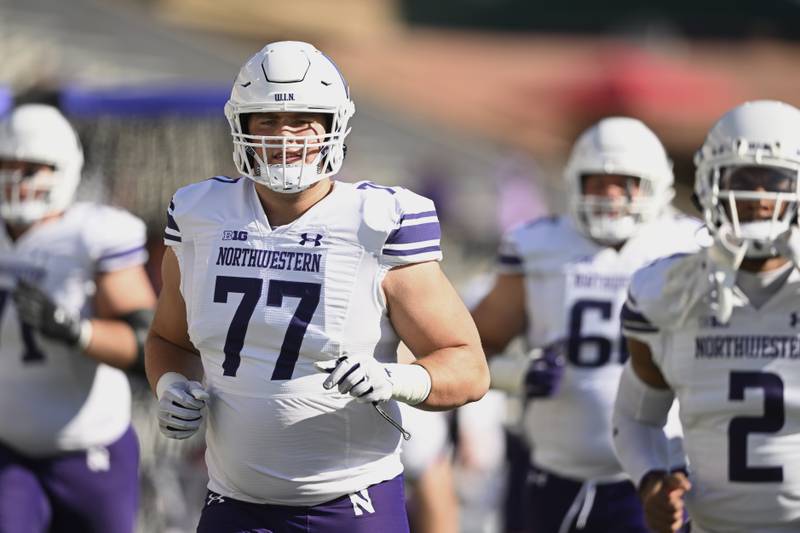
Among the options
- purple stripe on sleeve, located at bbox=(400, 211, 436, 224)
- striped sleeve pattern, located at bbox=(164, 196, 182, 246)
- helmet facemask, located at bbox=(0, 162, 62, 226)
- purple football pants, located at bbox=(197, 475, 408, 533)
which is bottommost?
purple football pants, located at bbox=(197, 475, 408, 533)

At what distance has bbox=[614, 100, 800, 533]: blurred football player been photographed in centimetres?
376

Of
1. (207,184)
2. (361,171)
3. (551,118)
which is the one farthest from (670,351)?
(551,118)

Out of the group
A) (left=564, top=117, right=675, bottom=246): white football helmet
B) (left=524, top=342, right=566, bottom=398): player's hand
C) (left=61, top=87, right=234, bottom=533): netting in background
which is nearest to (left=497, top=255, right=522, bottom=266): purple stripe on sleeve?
(left=564, top=117, right=675, bottom=246): white football helmet

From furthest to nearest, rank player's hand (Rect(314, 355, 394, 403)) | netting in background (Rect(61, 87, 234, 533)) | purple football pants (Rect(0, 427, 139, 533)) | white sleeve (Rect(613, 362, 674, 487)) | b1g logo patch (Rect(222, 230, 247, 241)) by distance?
netting in background (Rect(61, 87, 234, 533))
purple football pants (Rect(0, 427, 139, 533))
white sleeve (Rect(613, 362, 674, 487))
b1g logo patch (Rect(222, 230, 247, 241))
player's hand (Rect(314, 355, 394, 403))

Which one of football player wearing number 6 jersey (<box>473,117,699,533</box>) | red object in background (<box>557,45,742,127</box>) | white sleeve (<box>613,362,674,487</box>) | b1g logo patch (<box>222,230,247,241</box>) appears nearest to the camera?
b1g logo patch (<box>222,230,247,241</box>)

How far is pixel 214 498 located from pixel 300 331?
480 millimetres

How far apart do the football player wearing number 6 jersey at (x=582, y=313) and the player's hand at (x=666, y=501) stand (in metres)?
1.14

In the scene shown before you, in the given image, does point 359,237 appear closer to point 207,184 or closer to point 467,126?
point 207,184

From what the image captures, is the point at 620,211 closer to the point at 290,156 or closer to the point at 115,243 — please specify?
the point at 115,243

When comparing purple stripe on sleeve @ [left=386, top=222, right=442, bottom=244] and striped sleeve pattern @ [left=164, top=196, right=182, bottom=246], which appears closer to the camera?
purple stripe on sleeve @ [left=386, top=222, right=442, bottom=244]

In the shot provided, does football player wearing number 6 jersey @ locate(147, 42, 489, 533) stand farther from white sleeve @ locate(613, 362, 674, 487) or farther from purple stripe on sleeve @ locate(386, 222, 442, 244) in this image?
white sleeve @ locate(613, 362, 674, 487)

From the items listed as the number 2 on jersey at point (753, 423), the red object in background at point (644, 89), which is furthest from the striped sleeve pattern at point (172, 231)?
the red object in background at point (644, 89)

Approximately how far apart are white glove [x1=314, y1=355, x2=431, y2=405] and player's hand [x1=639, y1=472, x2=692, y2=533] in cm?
77

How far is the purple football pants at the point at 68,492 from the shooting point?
4.88m
